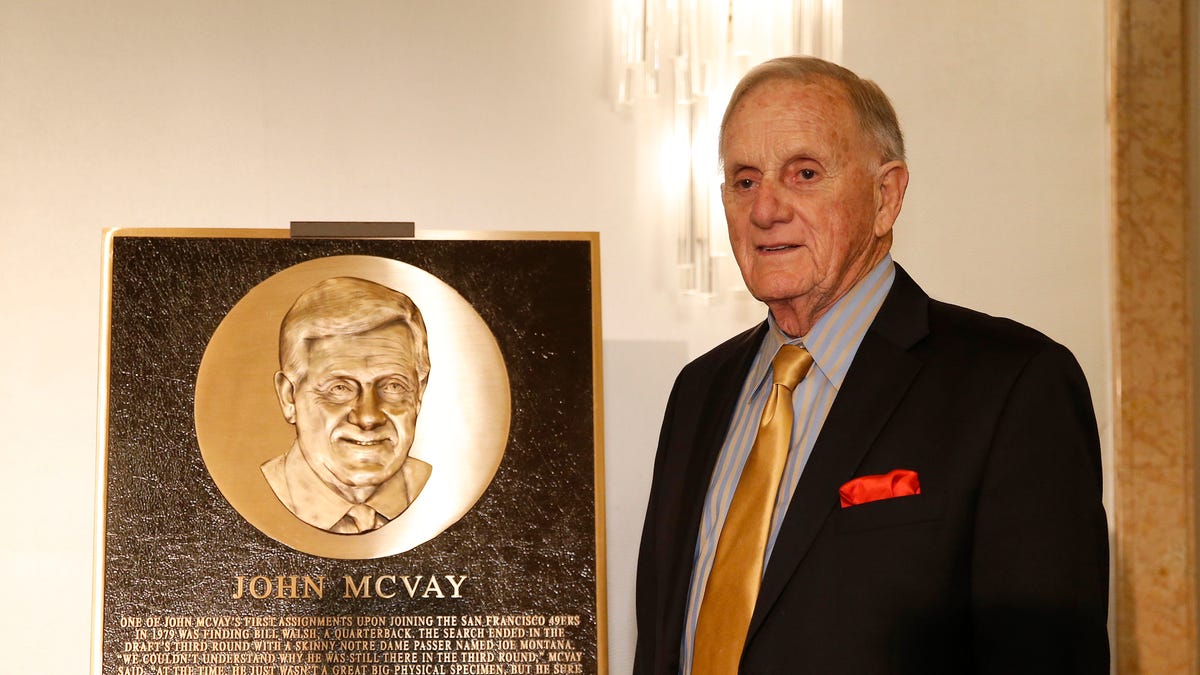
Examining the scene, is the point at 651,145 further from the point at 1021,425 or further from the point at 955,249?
the point at 1021,425

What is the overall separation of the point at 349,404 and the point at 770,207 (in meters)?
1.28

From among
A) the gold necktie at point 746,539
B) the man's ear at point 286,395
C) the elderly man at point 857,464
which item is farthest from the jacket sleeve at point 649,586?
the man's ear at point 286,395

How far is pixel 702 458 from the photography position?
227 centimetres

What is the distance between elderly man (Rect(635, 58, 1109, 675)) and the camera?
1732mm

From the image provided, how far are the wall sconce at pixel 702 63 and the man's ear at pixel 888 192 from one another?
100 centimetres

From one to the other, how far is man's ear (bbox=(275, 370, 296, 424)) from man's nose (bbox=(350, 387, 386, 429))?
0.14 metres

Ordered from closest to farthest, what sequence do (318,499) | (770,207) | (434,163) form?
1. (770,207)
2. (318,499)
3. (434,163)

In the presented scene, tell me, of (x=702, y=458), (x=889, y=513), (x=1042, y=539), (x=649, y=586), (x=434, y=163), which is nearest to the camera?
(x=1042, y=539)

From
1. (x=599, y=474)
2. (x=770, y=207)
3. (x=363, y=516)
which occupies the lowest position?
(x=363, y=516)

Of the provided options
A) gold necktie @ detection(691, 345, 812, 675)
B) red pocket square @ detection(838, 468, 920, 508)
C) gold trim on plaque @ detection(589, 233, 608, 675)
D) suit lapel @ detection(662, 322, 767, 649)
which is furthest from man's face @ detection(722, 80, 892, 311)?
gold trim on plaque @ detection(589, 233, 608, 675)

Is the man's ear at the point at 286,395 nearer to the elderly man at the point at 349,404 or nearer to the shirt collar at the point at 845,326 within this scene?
the elderly man at the point at 349,404

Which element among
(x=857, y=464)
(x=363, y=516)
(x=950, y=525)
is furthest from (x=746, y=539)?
(x=363, y=516)

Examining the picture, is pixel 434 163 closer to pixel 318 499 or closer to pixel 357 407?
pixel 357 407

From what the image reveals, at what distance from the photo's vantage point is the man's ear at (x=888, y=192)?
2129 millimetres
